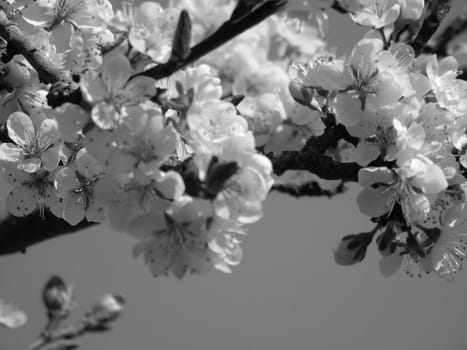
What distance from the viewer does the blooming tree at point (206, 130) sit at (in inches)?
48.2

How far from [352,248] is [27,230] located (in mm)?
1257

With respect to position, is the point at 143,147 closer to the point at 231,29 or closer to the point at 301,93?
the point at 231,29

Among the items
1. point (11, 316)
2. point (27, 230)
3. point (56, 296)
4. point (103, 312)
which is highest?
point (11, 316)

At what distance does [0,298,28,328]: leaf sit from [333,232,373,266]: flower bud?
968mm

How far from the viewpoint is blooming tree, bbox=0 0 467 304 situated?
48.2 inches

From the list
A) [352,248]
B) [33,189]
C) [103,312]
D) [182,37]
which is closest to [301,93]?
[352,248]

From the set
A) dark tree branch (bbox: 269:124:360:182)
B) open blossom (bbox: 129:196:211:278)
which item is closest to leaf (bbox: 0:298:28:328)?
open blossom (bbox: 129:196:211:278)

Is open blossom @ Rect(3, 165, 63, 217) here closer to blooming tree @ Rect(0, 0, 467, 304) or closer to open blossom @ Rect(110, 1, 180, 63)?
blooming tree @ Rect(0, 0, 467, 304)

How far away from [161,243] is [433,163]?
0.77m

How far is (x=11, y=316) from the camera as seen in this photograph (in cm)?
176

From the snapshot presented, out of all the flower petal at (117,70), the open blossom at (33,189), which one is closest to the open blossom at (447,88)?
the flower petal at (117,70)

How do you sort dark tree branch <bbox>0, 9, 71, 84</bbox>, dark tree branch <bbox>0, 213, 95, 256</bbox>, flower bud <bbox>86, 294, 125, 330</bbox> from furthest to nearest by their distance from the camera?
flower bud <bbox>86, 294, 125, 330</bbox>
dark tree branch <bbox>0, 213, 95, 256</bbox>
dark tree branch <bbox>0, 9, 71, 84</bbox>

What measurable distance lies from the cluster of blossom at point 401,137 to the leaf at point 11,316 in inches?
38.3

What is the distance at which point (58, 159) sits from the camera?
1538 millimetres
